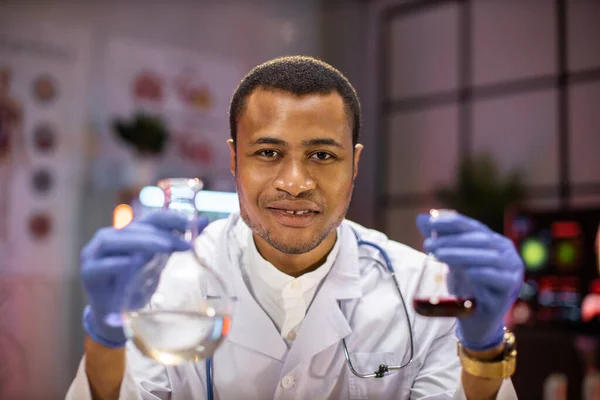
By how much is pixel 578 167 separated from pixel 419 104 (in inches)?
68.4

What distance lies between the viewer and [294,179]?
150cm

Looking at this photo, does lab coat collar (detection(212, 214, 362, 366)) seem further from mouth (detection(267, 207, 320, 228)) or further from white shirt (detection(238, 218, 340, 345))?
mouth (detection(267, 207, 320, 228))

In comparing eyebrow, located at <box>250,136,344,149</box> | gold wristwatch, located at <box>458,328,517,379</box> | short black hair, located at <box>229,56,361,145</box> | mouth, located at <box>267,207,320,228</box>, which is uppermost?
short black hair, located at <box>229,56,361,145</box>

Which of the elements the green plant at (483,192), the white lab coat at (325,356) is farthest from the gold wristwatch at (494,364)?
the green plant at (483,192)

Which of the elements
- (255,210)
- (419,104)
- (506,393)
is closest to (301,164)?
(255,210)

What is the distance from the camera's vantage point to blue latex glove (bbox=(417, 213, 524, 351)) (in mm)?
1151

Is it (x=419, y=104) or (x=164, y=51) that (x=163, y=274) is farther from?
(x=419, y=104)

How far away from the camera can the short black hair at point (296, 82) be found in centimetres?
158

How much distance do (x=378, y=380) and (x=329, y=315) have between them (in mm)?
216

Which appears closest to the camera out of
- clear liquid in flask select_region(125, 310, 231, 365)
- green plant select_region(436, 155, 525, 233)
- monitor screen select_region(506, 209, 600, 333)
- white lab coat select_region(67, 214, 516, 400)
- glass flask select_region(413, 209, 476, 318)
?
clear liquid in flask select_region(125, 310, 231, 365)

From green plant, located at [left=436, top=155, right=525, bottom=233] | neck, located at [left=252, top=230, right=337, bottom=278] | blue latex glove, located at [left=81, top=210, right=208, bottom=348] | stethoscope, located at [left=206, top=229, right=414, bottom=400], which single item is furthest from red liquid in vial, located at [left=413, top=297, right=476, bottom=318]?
green plant, located at [left=436, top=155, right=525, bottom=233]

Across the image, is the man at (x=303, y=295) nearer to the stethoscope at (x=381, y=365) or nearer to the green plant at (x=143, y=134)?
the stethoscope at (x=381, y=365)

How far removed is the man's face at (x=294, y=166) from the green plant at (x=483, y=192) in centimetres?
327

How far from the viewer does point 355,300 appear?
1773 mm
